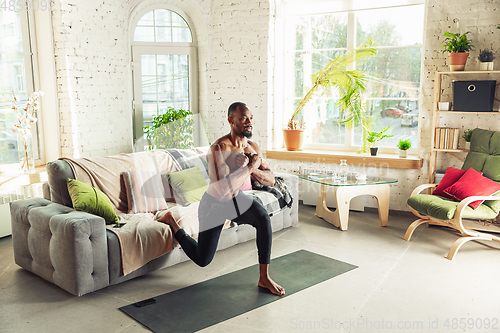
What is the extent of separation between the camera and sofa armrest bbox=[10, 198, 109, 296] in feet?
9.41

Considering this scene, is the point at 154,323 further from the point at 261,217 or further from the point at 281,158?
the point at 281,158

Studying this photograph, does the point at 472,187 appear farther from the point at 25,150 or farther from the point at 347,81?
the point at 25,150

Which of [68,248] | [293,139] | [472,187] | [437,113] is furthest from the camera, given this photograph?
[293,139]

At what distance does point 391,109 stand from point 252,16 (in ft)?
7.28

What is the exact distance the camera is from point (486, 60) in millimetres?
4449

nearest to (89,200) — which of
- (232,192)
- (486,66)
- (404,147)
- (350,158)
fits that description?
(232,192)

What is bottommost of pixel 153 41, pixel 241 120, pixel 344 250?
pixel 344 250

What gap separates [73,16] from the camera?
15.5ft

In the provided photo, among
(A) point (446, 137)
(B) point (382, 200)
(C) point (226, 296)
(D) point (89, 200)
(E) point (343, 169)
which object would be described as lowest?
(C) point (226, 296)

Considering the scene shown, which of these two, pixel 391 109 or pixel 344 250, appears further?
pixel 391 109

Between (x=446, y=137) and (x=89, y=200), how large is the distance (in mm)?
3771

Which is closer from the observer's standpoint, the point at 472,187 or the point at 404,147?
the point at 472,187

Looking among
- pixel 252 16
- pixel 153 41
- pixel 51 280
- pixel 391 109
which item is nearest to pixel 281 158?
pixel 391 109

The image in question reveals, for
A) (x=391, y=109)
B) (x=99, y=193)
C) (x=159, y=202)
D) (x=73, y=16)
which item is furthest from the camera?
(x=391, y=109)
